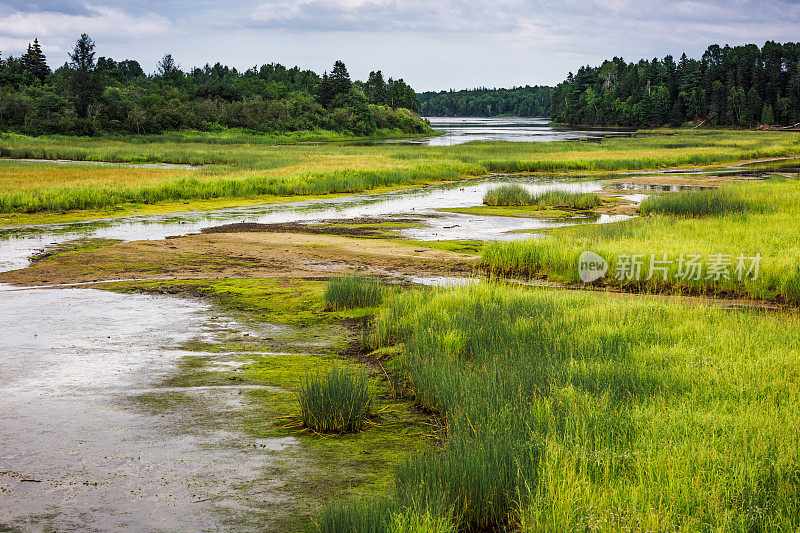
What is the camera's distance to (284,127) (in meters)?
115

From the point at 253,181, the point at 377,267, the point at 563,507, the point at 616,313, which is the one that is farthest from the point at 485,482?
the point at 253,181

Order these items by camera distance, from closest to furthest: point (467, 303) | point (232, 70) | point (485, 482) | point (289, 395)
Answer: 1. point (485, 482)
2. point (289, 395)
3. point (467, 303)
4. point (232, 70)

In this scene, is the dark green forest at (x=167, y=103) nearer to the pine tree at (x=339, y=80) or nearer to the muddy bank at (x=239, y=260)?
the pine tree at (x=339, y=80)

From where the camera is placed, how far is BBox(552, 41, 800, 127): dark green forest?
428ft

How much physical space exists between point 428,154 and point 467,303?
53.3 m

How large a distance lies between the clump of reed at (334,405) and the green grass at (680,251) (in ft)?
31.2

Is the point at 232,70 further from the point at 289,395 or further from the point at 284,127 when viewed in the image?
the point at 289,395

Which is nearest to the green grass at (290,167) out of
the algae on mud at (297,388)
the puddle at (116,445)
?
the algae on mud at (297,388)

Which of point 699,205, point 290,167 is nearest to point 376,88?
point 290,167

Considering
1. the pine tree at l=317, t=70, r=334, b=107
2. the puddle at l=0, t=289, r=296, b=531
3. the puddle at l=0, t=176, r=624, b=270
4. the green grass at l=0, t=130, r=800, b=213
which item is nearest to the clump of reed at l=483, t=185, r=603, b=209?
the puddle at l=0, t=176, r=624, b=270

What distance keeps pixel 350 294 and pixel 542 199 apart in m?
21.7

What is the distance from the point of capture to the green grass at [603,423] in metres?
5.35

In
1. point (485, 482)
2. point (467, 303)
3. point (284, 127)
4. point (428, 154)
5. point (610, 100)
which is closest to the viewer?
point (485, 482)

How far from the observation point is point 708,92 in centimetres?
14712
